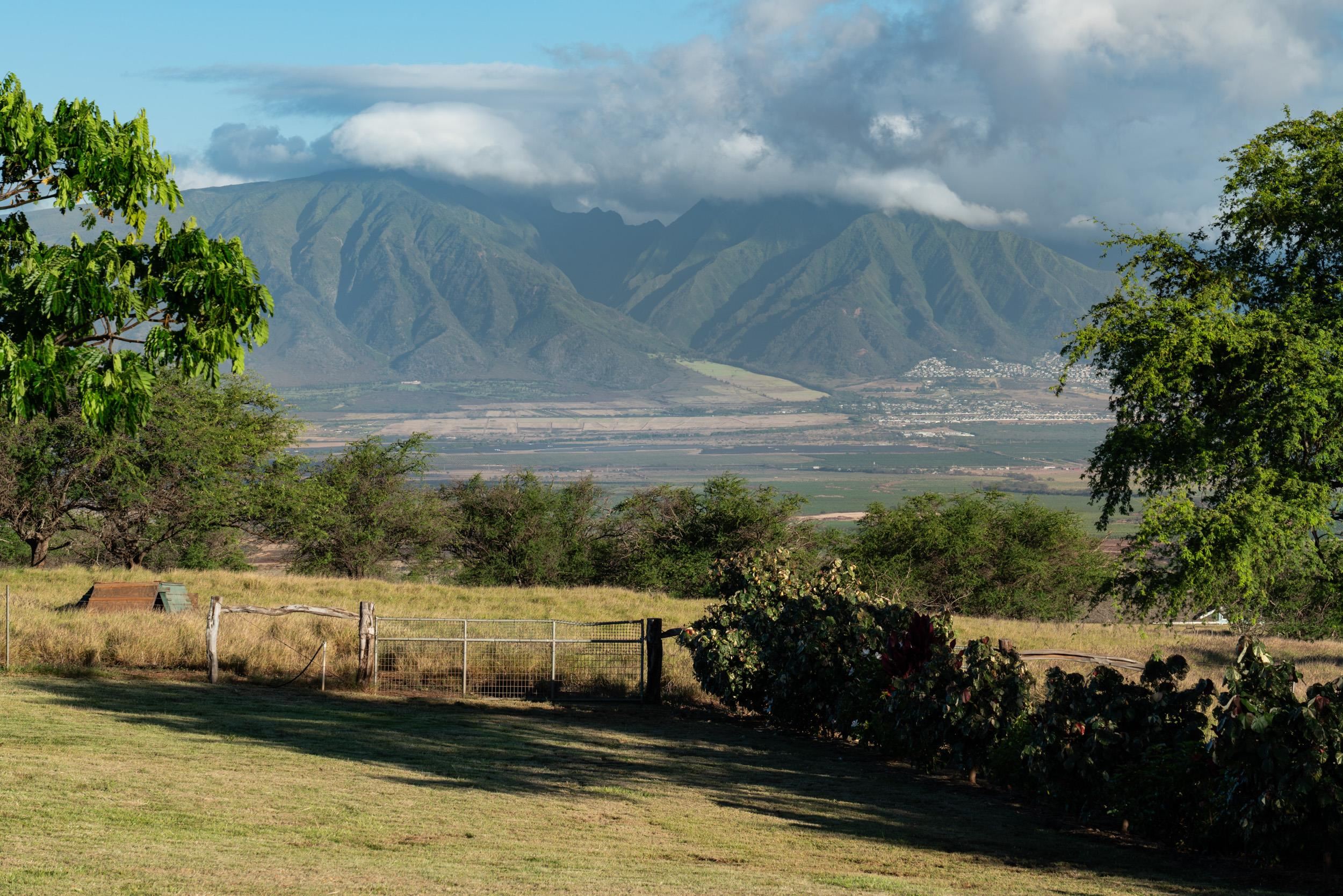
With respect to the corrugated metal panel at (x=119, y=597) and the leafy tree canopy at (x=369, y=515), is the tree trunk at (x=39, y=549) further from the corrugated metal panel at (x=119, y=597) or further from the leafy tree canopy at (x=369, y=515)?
the corrugated metal panel at (x=119, y=597)

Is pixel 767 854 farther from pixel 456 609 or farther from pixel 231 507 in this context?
pixel 231 507

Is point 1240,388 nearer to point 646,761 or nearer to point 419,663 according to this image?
point 646,761

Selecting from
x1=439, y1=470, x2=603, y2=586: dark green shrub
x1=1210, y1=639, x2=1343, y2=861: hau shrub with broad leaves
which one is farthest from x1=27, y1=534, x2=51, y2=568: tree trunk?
x1=1210, y1=639, x2=1343, y2=861: hau shrub with broad leaves

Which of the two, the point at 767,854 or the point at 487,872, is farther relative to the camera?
the point at 767,854

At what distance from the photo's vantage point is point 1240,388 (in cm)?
1809

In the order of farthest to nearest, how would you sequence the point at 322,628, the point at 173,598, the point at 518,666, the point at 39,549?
the point at 39,549, the point at 173,598, the point at 322,628, the point at 518,666

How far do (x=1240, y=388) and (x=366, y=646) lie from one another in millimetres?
15639

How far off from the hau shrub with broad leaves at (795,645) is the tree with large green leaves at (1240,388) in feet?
14.3

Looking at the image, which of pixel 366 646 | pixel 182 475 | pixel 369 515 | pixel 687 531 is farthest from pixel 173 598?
pixel 687 531

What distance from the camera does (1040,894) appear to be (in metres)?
9.03

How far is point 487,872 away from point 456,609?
88.0 ft

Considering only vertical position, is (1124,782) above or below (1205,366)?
below

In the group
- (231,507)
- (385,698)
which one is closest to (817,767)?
(385,698)

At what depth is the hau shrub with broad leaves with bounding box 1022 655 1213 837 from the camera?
37.2 ft
